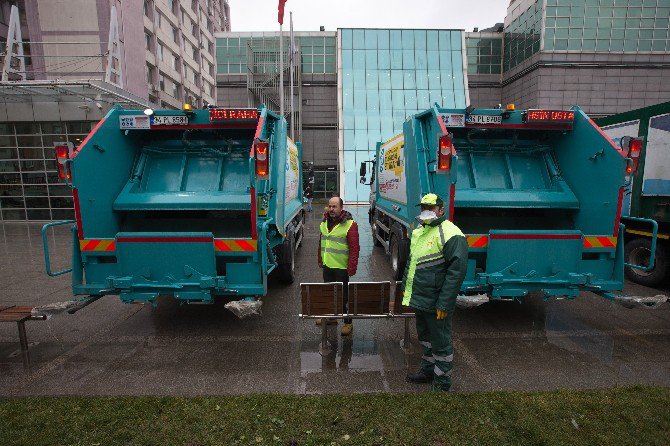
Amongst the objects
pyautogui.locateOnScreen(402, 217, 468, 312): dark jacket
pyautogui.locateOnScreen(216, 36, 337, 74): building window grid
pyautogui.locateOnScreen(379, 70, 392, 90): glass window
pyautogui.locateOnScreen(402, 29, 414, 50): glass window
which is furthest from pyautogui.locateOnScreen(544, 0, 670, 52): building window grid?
pyautogui.locateOnScreen(402, 217, 468, 312): dark jacket

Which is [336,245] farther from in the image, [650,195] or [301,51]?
[301,51]

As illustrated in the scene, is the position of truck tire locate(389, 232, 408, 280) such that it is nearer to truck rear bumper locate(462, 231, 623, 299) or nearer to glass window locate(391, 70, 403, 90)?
truck rear bumper locate(462, 231, 623, 299)

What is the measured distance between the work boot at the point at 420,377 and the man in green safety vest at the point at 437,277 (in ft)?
A: 0.35

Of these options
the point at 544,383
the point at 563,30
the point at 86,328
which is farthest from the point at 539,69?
the point at 86,328

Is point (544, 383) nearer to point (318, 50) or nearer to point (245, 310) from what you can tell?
point (245, 310)

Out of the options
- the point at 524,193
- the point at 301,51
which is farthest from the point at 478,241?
the point at 301,51

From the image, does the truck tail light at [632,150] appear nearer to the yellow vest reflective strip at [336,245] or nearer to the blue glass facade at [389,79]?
the yellow vest reflective strip at [336,245]

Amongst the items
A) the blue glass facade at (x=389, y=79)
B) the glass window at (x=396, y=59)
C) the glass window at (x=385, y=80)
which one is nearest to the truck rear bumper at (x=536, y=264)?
the blue glass facade at (x=389, y=79)

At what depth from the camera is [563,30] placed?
23109 millimetres

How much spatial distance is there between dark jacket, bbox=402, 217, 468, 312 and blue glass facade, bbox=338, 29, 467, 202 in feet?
68.3

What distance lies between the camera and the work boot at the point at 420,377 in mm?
3352

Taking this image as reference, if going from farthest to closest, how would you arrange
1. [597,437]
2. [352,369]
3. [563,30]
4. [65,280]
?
[563,30]
[65,280]
[352,369]
[597,437]

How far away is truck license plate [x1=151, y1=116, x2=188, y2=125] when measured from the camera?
15.0 feet

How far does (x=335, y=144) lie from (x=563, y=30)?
16471mm
